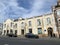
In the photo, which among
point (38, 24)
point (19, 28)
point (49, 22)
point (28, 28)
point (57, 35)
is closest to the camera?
point (57, 35)

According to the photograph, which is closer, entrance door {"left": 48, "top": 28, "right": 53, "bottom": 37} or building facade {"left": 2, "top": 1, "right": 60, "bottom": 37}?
building facade {"left": 2, "top": 1, "right": 60, "bottom": 37}

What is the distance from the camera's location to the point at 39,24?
193 ft

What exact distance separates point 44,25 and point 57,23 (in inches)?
248

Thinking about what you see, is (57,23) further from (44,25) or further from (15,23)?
(15,23)

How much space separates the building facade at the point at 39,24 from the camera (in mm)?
52656

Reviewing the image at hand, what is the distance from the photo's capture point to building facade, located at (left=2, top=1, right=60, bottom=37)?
5266 centimetres

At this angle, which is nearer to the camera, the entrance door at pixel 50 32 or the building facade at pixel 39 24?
the building facade at pixel 39 24

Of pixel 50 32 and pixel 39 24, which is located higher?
pixel 39 24

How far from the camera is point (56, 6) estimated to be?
172 feet

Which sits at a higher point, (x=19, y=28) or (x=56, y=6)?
(x=56, y=6)

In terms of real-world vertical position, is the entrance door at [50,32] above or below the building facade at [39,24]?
below

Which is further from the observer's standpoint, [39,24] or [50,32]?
[39,24]

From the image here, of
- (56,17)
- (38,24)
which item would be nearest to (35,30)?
(38,24)

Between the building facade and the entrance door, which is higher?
the building facade
